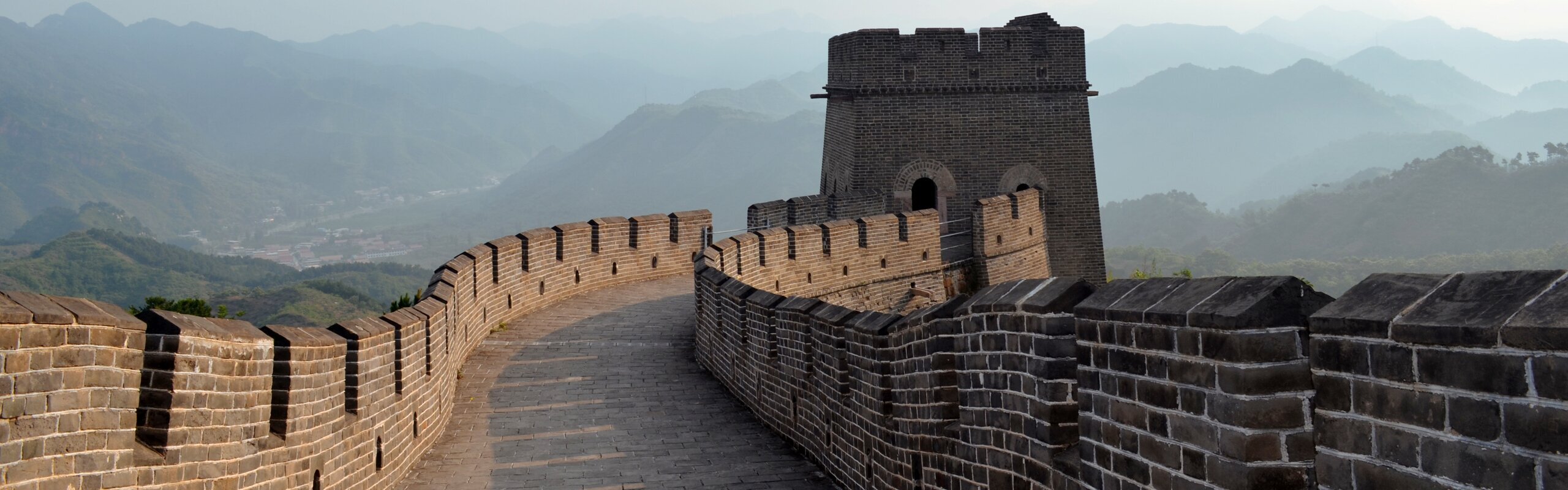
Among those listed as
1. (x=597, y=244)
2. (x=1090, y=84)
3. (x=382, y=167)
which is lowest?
(x=597, y=244)

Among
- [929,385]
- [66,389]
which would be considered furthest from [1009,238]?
[66,389]

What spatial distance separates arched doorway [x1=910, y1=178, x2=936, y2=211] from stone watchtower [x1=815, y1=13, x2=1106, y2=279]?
27mm

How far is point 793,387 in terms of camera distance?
890 cm

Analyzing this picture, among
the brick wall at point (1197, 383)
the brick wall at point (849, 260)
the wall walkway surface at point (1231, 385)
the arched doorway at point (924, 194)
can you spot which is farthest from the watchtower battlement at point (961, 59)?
the brick wall at point (1197, 383)

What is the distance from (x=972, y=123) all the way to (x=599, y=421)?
629 inches

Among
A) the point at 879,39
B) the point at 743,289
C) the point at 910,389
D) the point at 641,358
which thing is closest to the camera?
the point at 910,389

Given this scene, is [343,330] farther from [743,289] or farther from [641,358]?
[641,358]

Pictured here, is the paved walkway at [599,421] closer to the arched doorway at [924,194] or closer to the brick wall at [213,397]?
the brick wall at [213,397]

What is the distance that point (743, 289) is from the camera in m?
10.4

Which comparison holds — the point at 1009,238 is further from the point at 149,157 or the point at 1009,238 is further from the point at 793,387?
the point at 149,157

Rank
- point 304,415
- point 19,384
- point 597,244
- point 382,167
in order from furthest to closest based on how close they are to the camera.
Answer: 1. point 382,167
2. point 597,244
3. point 304,415
4. point 19,384

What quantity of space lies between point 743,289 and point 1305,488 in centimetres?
711

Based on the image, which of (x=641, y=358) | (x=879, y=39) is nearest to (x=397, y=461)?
(x=641, y=358)

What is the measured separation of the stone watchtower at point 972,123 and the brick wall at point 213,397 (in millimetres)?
14888
